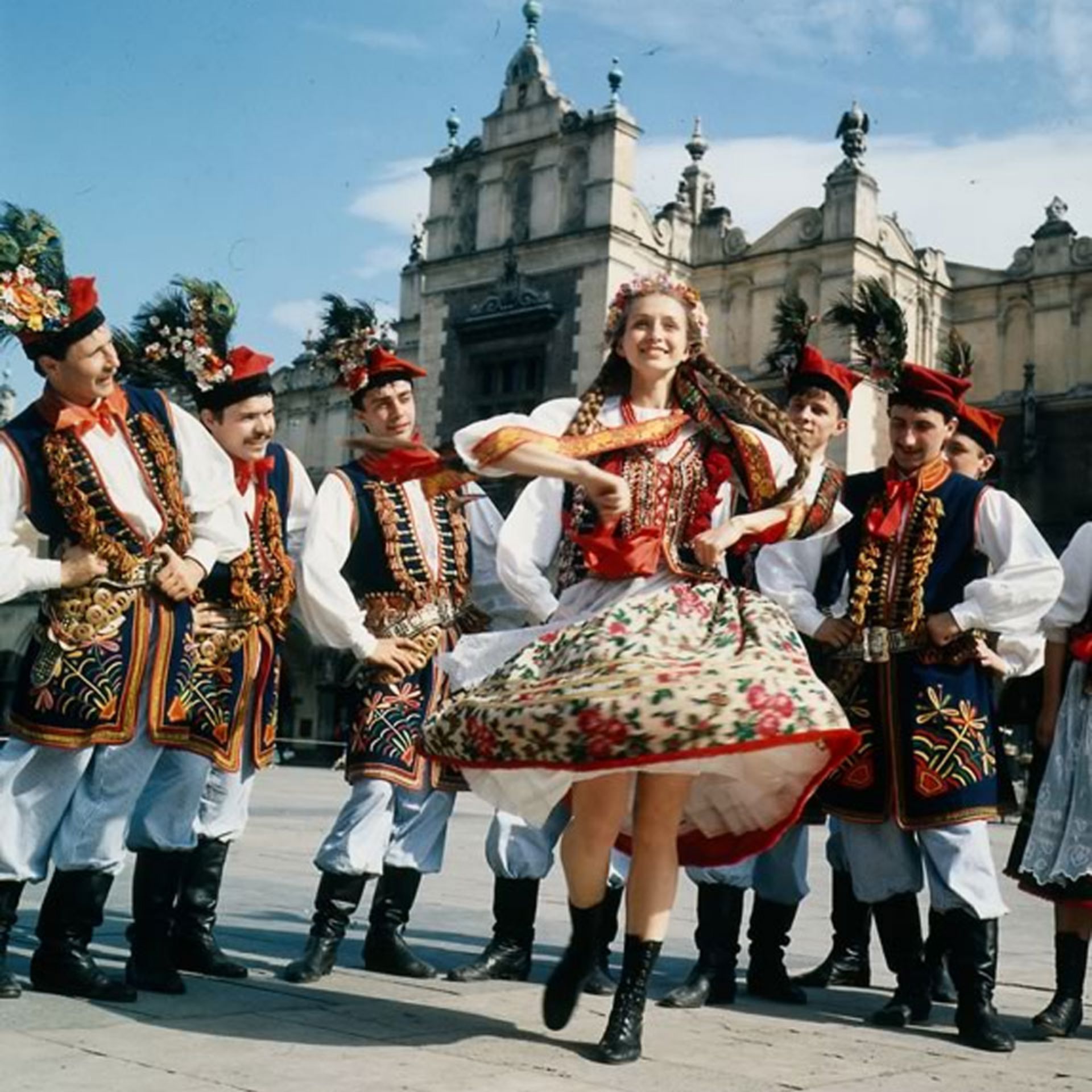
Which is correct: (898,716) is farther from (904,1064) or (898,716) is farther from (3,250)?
(3,250)

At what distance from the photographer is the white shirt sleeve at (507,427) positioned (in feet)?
14.3

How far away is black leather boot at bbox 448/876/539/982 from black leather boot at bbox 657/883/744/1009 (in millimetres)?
559

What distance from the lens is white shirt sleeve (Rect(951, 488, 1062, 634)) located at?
16.3 feet

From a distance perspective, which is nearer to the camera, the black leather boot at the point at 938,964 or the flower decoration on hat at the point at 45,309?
the flower decoration on hat at the point at 45,309

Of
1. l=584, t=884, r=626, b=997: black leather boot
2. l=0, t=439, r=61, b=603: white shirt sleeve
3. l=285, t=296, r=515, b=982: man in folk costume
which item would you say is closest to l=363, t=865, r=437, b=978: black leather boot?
l=285, t=296, r=515, b=982: man in folk costume

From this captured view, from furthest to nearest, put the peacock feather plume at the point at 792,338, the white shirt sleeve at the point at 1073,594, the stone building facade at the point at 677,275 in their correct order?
the stone building facade at the point at 677,275 < the peacock feather plume at the point at 792,338 < the white shirt sleeve at the point at 1073,594

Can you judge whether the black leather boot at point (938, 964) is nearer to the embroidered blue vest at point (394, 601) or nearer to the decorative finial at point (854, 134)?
the embroidered blue vest at point (394, 601)

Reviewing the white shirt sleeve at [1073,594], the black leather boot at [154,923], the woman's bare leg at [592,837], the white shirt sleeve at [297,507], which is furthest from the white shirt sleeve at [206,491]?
the white shirt sleeve at [1073,594]

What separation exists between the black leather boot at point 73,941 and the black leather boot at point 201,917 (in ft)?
1.90

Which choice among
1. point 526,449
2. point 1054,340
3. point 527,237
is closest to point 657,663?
point 526,449

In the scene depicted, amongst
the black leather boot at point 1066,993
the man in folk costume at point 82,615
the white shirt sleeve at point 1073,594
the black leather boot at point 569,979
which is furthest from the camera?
the white shirt sleeve at point 1073,594

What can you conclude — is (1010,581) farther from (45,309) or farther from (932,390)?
(45,309)

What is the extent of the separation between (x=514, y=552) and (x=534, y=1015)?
136cm

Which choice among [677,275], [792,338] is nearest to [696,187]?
[677,275]
